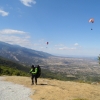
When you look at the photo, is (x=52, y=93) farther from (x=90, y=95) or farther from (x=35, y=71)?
(x=35, y=71)

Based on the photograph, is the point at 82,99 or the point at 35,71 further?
the point at 35,71

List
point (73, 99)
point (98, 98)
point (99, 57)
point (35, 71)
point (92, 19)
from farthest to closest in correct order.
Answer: point (99, 57) → point (92, 19) → point (35, 71) → point (98, 98) → point (73, 99)

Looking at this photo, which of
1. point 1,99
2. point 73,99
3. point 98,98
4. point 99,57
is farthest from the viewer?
point 99,57

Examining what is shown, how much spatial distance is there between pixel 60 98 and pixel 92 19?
1847cm

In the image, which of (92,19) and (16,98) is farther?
(92,19)

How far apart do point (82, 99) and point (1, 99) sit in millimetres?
7636

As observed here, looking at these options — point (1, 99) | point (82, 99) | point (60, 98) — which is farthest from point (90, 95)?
point (1, 99)

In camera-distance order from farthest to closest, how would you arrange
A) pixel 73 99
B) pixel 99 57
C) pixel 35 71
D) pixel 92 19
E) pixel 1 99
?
pixel 99 57
pixel 92 19
pixel 35 71
pixel 73 99
pixel 1 99

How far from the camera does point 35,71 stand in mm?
24719

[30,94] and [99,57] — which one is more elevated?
[99,57]

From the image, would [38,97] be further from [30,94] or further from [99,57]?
[99,57]

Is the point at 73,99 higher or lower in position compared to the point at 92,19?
lower

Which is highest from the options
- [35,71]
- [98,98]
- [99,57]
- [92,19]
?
[92,19]

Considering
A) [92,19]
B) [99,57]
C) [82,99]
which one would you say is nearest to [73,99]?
[82,99]
